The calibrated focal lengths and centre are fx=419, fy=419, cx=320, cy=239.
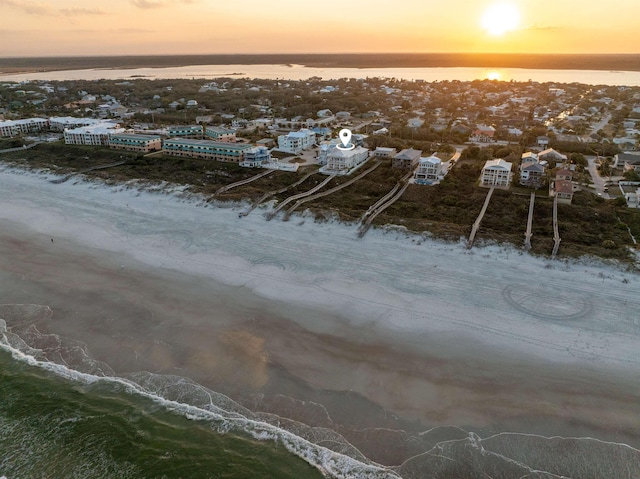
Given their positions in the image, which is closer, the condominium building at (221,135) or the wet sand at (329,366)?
the wet sand at (329,366)

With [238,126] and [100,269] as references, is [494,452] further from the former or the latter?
[238,126]

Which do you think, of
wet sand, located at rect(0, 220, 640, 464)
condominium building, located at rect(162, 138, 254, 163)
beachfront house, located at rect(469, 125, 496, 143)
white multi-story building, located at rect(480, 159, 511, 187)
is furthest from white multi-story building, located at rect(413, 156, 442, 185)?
wet sand, located at rect(0, 220, 640, 464)

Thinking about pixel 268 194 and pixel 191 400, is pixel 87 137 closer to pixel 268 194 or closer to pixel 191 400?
pixel 268 194

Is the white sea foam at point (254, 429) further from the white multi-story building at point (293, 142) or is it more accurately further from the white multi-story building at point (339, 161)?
the white multi-story building at point (293, 142)

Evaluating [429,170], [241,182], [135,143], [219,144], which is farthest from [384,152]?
[135,143]

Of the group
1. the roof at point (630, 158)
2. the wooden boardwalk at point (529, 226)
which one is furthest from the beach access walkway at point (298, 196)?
the roof at point (630, 158)

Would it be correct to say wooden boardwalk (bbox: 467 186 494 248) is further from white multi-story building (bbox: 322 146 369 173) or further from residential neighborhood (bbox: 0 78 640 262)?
white multi-story building (bbox: 322 146 369 173)
